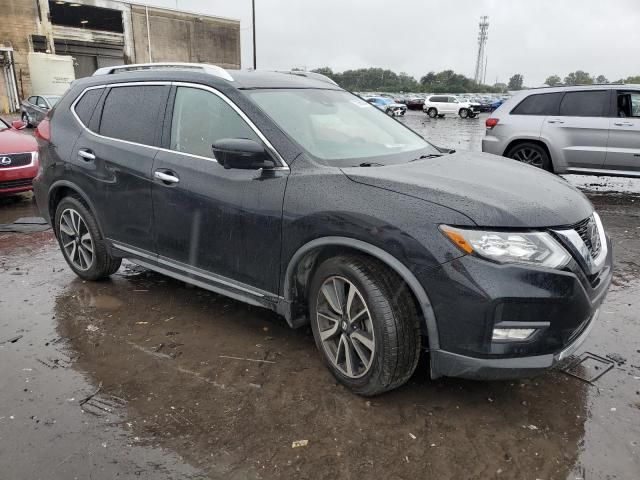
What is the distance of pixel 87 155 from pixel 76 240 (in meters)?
0.82

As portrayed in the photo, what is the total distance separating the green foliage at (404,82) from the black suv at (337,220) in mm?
85389

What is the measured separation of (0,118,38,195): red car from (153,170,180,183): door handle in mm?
4767

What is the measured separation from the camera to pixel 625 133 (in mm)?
7922

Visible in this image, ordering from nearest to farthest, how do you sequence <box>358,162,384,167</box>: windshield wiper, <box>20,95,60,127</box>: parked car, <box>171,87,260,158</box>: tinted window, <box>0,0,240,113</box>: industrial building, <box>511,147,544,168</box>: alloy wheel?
<box>358,162,384,167</box>: windshield wiper
<box>171,87,260,158</box>: tinted window
<box>511,147,544,168</box>: alloy wheel
<box>20,95,60,127</box>: parked car
<box>0,0,240,113</box>: industrial building

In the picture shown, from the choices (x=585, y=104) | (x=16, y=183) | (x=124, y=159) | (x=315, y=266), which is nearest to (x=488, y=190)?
(x=315, y=266)

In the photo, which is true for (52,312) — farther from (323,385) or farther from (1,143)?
(1,143)

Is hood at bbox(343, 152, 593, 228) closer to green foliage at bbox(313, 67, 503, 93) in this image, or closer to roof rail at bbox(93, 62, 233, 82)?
roof rail at bbox(93, 62, 233, 82)

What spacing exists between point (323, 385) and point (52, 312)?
236 centimetres

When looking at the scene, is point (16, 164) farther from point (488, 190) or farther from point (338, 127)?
point (488, 190)

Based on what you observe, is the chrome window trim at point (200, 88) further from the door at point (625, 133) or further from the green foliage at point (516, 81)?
the green foliage at point (516, 81)

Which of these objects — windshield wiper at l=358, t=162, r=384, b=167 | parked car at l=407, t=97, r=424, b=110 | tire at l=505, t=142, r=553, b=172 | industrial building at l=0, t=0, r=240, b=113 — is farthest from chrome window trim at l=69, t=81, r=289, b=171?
parked car at l=407, t=97, r=424, b=110

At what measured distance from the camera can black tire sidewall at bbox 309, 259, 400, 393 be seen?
2650 millimetres

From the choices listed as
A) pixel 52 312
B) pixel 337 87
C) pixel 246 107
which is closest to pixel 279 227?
pixel 246 107

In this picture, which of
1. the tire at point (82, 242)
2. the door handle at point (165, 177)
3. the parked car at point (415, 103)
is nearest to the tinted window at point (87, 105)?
the tire at point (82, 242)
